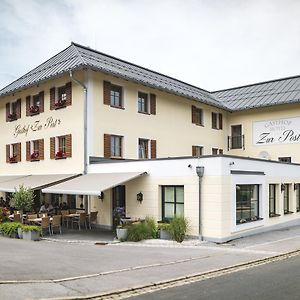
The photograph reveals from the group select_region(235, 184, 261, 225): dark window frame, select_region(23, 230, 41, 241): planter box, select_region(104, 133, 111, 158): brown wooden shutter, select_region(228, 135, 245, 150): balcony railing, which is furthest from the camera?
select_region(228, 135, 245, 150): balcony railing

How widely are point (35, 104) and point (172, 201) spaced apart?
36.0 feet

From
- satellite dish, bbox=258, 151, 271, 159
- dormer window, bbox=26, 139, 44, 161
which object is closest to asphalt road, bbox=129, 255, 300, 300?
dormer window, bbox=26, 139, 44, 161

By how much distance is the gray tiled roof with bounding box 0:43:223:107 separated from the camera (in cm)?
2067

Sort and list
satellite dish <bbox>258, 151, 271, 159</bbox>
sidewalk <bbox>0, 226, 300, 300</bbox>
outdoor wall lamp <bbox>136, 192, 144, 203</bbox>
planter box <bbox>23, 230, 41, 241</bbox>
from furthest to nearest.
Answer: satellite dish <bbox>258, 151, 271, 159</bbox>
outdoor wall lamp <bbox>136, 192, 144, 203</bbox>
planter box <bbox>23, 230, 41, 241</bbox>
sidewalk <bbox>0, 226, 300, 300</bbox>

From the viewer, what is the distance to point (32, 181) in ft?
70.8

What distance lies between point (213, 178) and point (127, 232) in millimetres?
3948

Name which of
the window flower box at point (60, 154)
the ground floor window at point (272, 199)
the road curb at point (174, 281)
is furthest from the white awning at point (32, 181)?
the road curb at point (174, 281)

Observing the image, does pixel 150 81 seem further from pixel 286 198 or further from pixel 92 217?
pixel 286 198

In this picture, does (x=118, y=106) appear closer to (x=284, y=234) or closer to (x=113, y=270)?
(x=284, y=234)

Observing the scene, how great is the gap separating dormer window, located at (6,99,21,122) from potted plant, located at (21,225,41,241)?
10349 mm

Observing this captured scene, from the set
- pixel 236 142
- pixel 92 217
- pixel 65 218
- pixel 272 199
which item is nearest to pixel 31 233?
pixel 92 217

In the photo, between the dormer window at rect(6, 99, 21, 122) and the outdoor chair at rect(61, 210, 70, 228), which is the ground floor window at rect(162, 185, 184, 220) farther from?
the dormer window at rect(6, 99, 21, 122)

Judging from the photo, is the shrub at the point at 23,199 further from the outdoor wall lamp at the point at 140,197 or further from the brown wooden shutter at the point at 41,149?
the outdoor wall lamp at the point at 140,197

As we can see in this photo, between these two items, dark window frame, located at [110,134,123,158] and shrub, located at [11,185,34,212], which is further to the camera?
dark window frame, located at [110,134,123,158]
